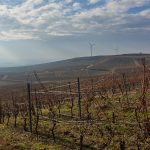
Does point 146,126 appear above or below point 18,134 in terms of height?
above

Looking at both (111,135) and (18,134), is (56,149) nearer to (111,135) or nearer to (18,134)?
(111,135)

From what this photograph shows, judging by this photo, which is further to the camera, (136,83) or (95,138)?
(136,83)

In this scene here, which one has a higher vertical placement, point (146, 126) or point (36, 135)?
point (146, 126)

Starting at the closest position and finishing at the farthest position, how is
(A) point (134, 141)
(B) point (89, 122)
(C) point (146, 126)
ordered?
1. (C) point (146, 126)
2. (A) point (134, 141)
3. (B) point (89, 122)

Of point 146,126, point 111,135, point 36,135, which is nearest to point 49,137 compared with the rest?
point 36,135

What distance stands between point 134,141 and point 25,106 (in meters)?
15.6

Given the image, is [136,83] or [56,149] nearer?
[56,149]

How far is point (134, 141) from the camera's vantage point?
13570 mm

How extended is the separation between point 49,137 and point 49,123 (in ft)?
8.63

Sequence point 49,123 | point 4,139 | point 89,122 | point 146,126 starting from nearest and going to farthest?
1. point 146,126
2. point 89,122
3. point 4,139
4. point 49,123

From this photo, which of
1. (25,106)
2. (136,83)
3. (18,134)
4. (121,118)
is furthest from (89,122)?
(136,83)

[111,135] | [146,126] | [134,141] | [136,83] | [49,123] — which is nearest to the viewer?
[146,126]

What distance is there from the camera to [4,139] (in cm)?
1797

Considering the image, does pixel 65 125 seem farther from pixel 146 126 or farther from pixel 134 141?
pixel 146 126
